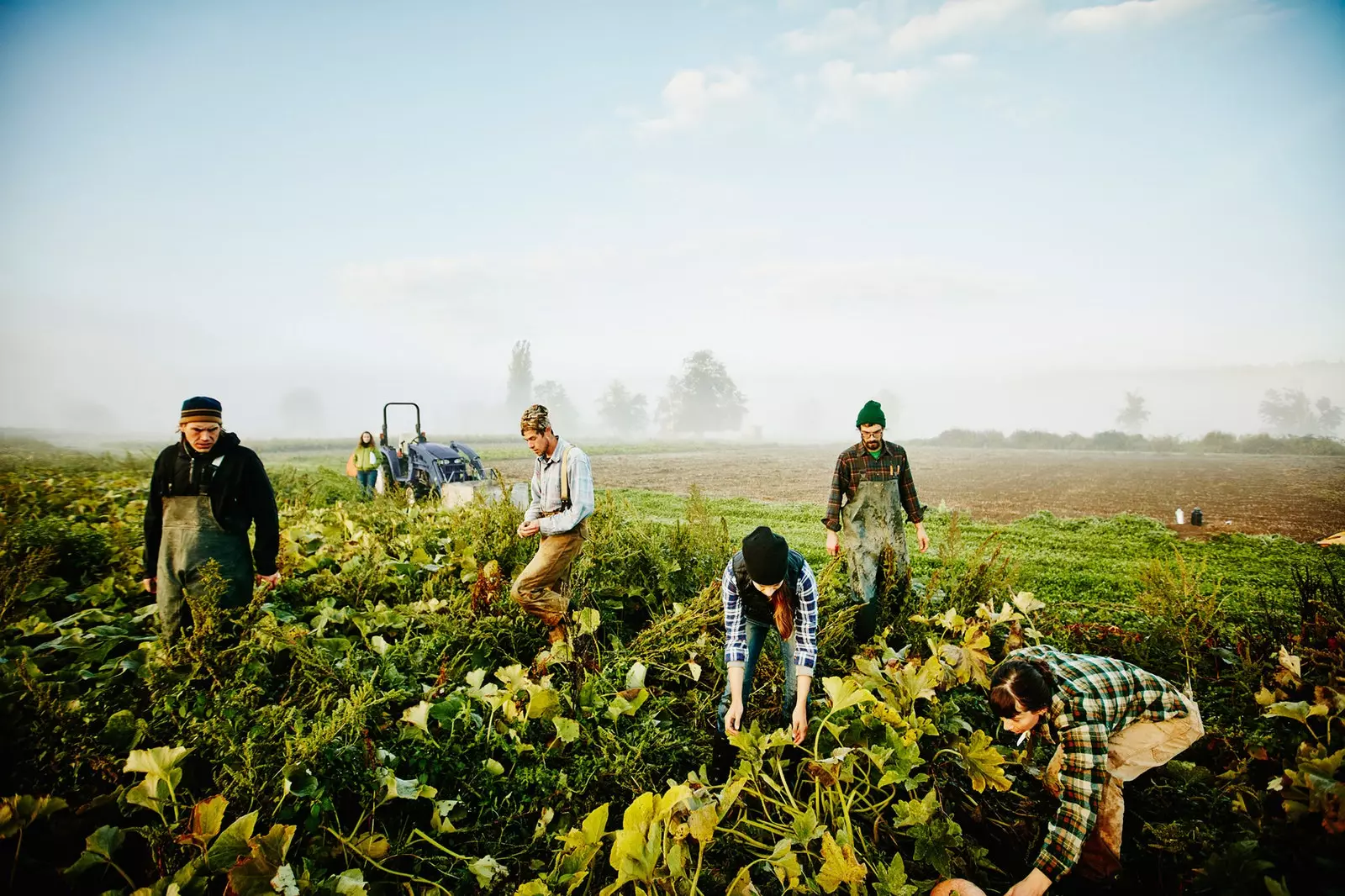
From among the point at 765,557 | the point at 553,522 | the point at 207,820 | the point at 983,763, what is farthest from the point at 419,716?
the point at 983,763

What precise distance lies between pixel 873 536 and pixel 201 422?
4.30 m

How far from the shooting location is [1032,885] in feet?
6.57

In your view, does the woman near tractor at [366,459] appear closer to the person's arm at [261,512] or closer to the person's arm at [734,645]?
the person's arm at [261,512]

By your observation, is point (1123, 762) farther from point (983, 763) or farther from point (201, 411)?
point (201, 411)

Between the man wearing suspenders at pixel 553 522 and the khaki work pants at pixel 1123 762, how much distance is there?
2.66 m

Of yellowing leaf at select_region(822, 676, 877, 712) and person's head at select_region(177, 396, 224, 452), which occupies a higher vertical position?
person's head at select_region(177, 396, 224, 452)

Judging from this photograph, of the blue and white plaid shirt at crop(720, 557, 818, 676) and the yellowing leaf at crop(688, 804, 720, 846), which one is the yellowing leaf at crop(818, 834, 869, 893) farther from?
the blue and white plaid shirt at crop(720, 557, 818, 676)

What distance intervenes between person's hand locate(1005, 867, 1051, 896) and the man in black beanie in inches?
146

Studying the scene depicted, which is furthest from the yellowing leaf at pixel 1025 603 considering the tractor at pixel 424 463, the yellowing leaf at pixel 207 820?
the tractor at pixel 424 463

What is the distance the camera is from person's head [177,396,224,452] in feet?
9.54

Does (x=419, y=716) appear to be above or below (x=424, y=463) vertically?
below

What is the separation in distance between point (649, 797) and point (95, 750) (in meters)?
1.98

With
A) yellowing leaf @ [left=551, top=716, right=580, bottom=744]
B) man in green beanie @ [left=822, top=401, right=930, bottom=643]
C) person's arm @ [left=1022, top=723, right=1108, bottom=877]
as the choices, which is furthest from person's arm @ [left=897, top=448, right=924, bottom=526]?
yellowing leaf @ [left=551, top=716, right=580, bottom=744]

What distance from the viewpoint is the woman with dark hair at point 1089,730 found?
80.7 inches
